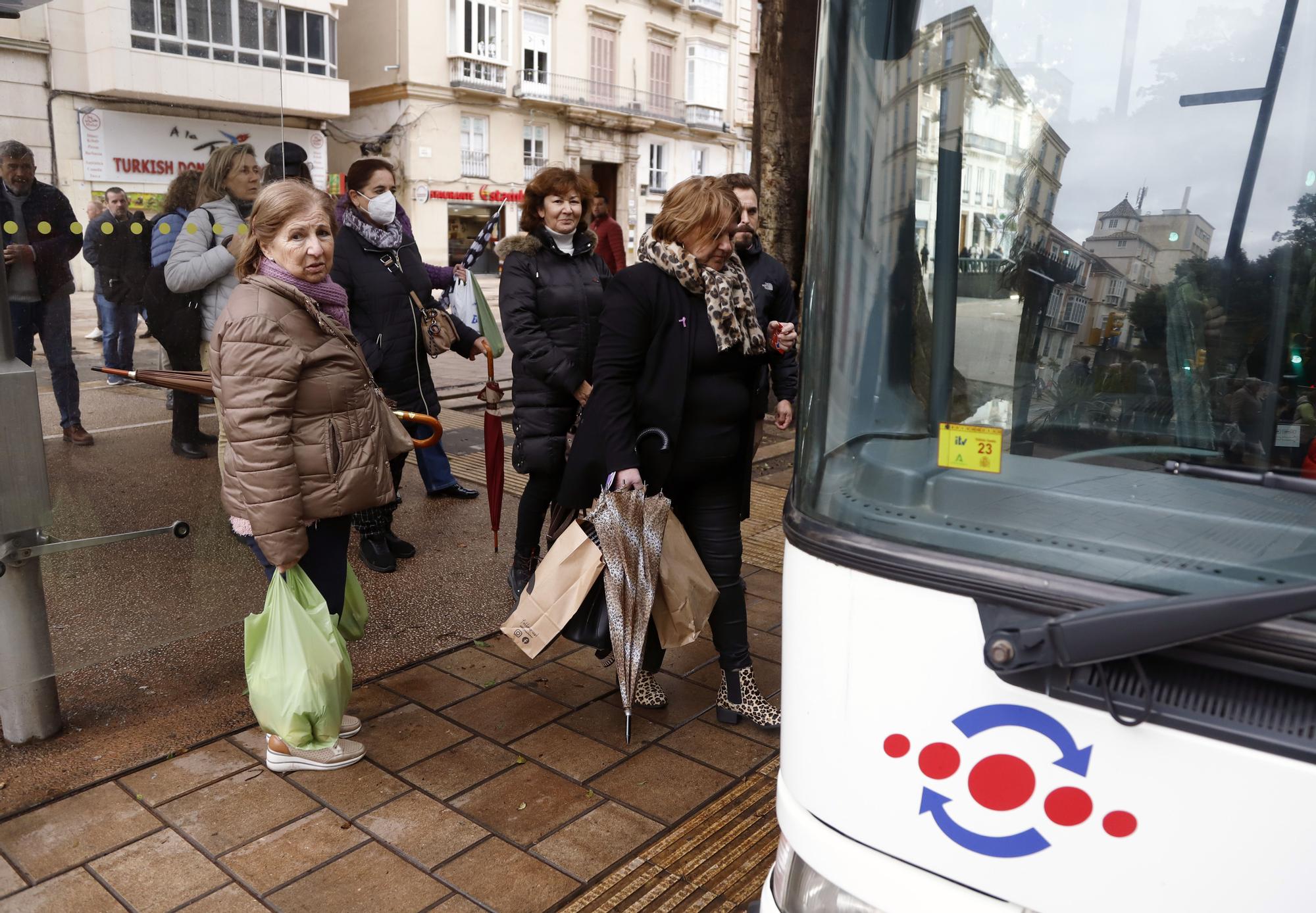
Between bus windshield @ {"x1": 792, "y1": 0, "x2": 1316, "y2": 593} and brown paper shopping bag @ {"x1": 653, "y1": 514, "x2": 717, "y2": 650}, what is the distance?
63.9 inches

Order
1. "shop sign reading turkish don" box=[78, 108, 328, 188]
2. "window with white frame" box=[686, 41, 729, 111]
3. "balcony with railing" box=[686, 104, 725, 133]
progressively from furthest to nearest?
"balcony with railing" box=[686, 104, 725, 133], "window with white frame" box=[686, 41, 729, 111], "shop sign reading turkish don" box=[78, 108, 328, 188]

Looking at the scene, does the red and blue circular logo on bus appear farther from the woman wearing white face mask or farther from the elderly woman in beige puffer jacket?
the woman wearing white face mask

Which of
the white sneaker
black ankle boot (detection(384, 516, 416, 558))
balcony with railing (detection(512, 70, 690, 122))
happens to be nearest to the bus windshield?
the white sneaker

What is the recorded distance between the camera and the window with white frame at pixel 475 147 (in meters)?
32.6

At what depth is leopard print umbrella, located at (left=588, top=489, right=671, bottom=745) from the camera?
3377mm

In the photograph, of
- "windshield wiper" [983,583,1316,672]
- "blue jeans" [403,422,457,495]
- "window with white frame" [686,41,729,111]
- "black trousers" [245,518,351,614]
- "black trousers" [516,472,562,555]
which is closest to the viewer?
"windshield wiper" [983,583,1316,672]

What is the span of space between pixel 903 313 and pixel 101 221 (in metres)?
3.20

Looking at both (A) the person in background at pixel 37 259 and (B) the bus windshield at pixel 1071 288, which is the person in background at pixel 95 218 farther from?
(B) the bus windshield at pixel 1071 288

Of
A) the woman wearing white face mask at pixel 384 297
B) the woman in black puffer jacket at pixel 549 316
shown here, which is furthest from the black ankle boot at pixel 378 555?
the woman in black puffer jacket at pixel 549 316

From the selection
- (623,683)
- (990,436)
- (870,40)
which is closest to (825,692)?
(990,436)

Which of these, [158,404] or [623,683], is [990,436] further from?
[158,404]

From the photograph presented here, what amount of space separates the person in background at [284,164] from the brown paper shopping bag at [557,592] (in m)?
1.91

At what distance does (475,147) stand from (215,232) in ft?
99.8

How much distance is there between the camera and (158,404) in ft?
13.9
